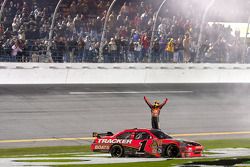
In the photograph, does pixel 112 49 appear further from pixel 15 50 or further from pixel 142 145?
pixel 142 145

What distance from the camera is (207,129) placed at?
31.1m

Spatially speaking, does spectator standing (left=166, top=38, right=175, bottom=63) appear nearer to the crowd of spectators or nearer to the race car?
the crowd of spectators

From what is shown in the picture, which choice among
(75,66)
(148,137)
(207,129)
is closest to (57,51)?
(75,66)

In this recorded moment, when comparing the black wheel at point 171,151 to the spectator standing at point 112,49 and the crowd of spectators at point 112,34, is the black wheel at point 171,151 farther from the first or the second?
the spectator standing at point 112,49

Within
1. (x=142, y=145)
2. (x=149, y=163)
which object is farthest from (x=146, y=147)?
(x=149, y=163)

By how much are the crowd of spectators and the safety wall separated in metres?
0.40

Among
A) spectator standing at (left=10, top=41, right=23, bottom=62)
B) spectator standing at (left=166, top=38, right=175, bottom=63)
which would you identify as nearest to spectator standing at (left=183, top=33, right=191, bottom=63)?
spectator standing at (left=166, top=38, right=175, bottom=63)

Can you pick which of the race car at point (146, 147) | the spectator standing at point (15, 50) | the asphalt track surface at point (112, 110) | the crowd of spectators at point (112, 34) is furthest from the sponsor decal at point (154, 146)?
the spectator standing at point (15, 50)

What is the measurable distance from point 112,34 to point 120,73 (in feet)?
6.58

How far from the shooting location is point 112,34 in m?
40.3

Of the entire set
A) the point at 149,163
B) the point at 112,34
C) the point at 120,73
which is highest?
the point at 112,34

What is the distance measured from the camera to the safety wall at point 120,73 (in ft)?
126

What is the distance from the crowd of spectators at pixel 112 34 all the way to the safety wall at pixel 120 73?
400 millimetres

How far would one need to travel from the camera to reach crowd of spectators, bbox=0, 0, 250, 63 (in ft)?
124
